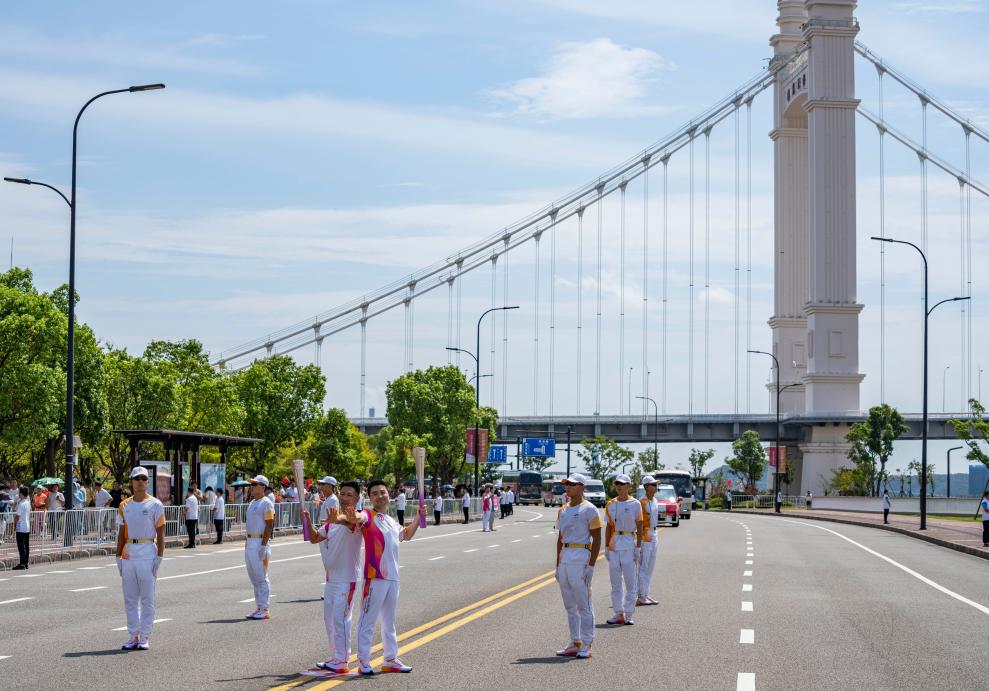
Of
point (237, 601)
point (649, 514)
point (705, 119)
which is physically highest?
point (705, 119)

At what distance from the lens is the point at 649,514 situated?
63.1 feet

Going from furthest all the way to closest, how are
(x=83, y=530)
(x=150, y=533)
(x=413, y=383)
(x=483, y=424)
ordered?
(x=483, y=424), (x=413, y=383), (x=83, y=530), (x=150, y=533)

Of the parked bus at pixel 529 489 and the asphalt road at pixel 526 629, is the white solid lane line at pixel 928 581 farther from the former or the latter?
the parked bus at pixel 529 489

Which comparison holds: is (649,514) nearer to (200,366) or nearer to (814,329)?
A: (200,366)

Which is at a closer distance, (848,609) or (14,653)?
(14,653)

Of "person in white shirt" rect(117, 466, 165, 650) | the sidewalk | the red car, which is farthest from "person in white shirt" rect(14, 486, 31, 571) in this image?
the red car

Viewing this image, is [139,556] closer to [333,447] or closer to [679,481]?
[333,447]

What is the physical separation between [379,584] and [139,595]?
3.43 meters

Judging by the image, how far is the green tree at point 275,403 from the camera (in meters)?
73.3

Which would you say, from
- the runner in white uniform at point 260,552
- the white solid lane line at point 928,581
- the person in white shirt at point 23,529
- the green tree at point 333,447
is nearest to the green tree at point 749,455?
the green tree at point 333,447

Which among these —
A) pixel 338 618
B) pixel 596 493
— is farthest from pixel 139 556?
pixel 596 493

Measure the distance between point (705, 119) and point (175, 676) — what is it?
360 feet

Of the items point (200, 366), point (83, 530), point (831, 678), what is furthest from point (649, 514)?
point (200, 366)

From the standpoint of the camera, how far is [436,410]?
92.8m
